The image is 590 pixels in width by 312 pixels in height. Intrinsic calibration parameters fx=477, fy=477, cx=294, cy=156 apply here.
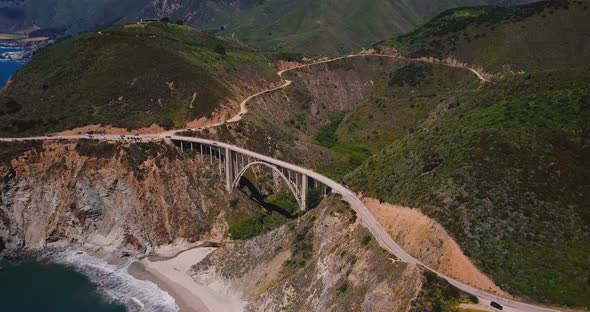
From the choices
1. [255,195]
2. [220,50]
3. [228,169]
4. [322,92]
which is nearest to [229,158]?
[228,169]

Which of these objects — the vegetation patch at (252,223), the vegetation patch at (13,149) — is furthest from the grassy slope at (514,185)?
the vegetation patch at (13,149)

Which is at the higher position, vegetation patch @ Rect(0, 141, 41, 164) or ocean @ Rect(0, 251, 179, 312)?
vegetation patch @ Rect(0, 141, 41, 164)

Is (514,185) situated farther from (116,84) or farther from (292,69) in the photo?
(292,69)

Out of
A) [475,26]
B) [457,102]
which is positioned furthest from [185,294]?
[475,26]

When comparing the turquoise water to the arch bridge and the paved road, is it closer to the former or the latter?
the paved road

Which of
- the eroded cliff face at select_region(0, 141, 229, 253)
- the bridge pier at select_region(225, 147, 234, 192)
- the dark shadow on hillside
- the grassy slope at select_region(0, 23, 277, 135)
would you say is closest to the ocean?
the eroded cliff face at select_region(0, 141, 229, 253)
